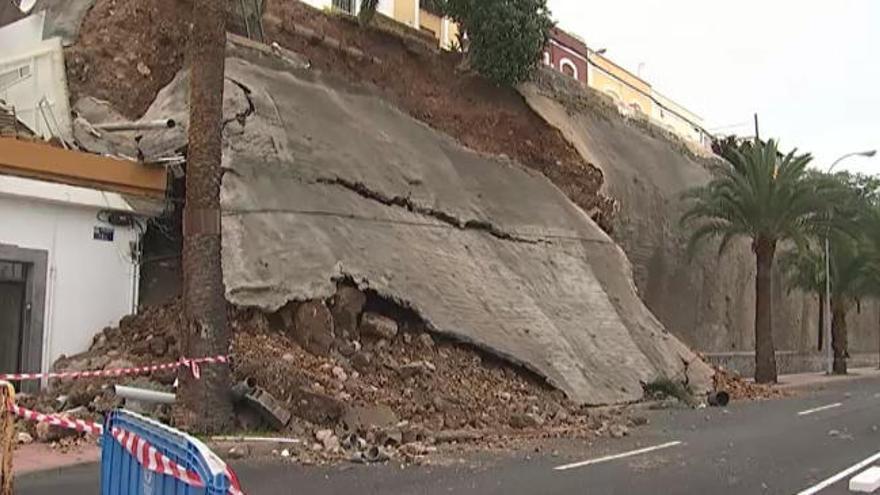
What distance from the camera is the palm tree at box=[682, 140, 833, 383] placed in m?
29.8

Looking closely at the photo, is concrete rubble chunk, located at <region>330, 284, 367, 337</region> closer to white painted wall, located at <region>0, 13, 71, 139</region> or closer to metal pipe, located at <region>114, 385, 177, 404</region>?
A: metal pipe, located at <region>114, 385, 177, 404</region>

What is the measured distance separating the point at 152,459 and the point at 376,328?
1224 centimetres

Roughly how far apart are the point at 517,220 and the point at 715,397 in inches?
258

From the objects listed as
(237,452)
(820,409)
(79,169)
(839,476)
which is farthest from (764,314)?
(237,452)

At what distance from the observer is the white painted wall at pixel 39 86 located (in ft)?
Result: 62.5

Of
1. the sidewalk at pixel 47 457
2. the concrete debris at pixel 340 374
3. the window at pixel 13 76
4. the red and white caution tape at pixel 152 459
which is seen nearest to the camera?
the red and white caution tape at pixel 152 459

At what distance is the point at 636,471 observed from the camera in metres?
11.0

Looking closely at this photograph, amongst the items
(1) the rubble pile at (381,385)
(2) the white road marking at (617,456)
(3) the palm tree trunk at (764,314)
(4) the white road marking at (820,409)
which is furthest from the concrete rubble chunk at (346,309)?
(3) the palm tree trunk at (764,314)

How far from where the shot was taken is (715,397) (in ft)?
72.8

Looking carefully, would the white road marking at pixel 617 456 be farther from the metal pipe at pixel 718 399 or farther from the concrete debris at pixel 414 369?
the metal pipe at pixel 718 399

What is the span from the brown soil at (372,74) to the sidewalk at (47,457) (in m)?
10.2

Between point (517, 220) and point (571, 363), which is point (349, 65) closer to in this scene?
point (517, 220)

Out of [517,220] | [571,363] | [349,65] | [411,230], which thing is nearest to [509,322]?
[571,363]

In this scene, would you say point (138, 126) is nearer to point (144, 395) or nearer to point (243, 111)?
point (243, 111)
